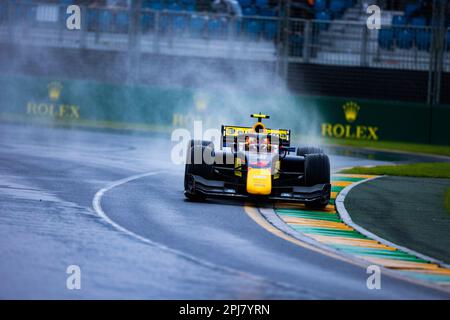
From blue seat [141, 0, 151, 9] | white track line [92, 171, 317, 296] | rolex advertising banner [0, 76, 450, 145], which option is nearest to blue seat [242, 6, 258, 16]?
blue seat [141, 0, 151, 9]

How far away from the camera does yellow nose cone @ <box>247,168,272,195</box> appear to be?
14.0 metres

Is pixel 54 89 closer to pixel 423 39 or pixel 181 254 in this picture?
pixel 423 39

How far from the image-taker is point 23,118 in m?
31.7

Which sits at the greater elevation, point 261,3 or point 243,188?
point 261,3

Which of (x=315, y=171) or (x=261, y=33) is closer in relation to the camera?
(x=315, y=171)

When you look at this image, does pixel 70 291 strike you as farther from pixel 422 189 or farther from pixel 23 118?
pixel 23 118

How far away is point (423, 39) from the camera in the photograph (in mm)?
29234

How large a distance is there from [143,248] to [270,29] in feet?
69.0

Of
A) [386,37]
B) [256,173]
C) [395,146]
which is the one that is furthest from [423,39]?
[256,173]

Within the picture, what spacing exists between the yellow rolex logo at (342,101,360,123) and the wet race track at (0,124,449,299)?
1300 cm

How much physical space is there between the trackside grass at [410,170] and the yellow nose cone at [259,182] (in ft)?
22.3

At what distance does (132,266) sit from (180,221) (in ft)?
10.7

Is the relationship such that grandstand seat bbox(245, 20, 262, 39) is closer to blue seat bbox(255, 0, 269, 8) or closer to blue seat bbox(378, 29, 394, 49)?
blue seat bbox(255, 0, 269, 8)
